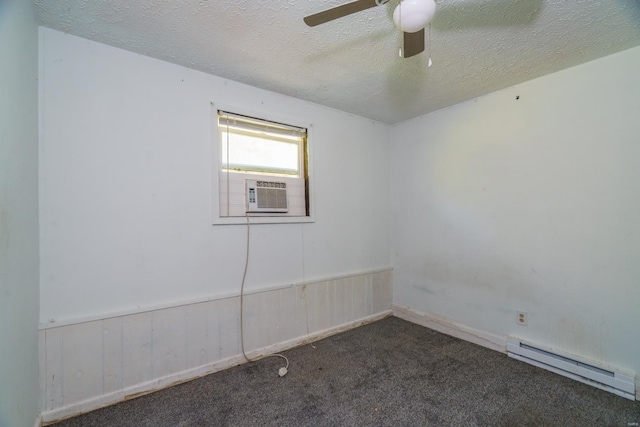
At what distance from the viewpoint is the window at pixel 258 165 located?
7.26 feet

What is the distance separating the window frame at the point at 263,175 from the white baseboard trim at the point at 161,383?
1.10 m

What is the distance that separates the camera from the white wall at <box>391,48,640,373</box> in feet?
5.93

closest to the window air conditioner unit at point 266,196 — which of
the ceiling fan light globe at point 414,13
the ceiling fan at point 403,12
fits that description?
the ceiling fan at point 403,12

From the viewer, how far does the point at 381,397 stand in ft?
5.79

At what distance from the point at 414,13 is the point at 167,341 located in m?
2.42

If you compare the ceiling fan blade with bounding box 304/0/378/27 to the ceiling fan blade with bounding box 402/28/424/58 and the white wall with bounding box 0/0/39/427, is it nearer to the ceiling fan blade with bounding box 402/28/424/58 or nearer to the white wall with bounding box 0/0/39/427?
the ceiling fan blade with bounding box 402/28/424/58

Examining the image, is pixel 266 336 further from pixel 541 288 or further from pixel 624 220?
pixel 624 220

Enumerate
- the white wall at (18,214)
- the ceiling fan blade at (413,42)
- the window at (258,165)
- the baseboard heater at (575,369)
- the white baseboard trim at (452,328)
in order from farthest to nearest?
the white baseboard trim at (452,328), the window at (258,165), the baseboard heater at (575,369), the ceiling fan blade at (413,42), the white wall at (18,214)

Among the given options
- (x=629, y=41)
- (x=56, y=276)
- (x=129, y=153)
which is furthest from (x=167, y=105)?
(x=629, y=41)

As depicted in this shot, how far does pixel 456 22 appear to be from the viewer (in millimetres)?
1521

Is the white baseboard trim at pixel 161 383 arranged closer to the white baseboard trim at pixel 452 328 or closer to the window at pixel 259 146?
the white baseboard trim at pixel 452 328

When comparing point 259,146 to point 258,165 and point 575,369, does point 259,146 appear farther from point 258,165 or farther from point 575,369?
point 575,369

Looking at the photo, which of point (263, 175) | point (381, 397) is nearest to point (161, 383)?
point (381, 397)

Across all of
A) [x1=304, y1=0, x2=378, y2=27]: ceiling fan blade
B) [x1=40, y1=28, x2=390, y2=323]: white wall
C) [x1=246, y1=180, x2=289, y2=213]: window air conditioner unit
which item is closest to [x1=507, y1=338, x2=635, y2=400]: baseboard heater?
[x1=40, y1=28, x2=390, y2=323]: white wall
